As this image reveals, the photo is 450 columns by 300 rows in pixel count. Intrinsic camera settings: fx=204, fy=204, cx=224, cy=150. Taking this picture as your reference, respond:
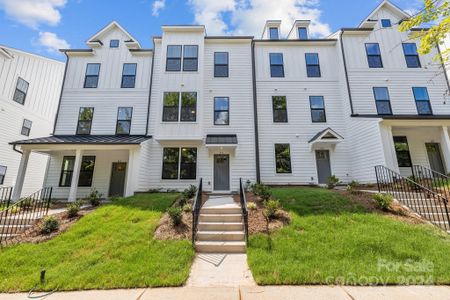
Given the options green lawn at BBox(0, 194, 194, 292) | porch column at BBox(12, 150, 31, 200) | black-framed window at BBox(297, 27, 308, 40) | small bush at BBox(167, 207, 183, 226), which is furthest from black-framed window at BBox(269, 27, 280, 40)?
porch column at BBox(12, 150, 31, 200)

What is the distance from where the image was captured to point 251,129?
12.6m

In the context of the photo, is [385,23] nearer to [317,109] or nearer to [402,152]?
[317,109]

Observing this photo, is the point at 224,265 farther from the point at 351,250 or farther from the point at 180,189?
the point at 180,189

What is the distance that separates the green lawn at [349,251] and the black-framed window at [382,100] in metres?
8.90

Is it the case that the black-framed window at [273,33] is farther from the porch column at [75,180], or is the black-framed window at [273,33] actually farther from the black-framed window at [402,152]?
the porch column at [75,180]

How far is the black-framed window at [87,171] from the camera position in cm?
1245

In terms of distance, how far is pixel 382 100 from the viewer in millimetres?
12836

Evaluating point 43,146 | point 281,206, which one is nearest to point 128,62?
point 43,146

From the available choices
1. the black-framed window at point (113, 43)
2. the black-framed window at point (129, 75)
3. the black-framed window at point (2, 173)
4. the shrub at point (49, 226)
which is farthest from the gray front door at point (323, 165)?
the black-framed window at point (2, 173)

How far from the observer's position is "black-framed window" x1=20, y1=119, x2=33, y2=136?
49.0 ft

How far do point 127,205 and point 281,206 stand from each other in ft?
20.5

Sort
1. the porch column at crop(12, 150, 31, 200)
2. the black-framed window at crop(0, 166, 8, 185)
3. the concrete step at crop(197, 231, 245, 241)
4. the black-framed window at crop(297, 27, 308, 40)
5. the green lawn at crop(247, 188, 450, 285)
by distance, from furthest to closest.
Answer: the black-framed window at crop(297, 27, 308, 40), the black-framed window at crop(0, 166, 8, 185), the porch column at crop(12, 150, 31, 200), the concrete step at crop(197, 231, 245, 241), the green lawn at crop(247, 188, 450, 285)

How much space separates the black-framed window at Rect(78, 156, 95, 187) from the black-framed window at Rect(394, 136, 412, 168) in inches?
737

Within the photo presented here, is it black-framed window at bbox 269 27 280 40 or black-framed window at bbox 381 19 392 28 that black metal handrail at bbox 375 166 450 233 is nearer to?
black-framed window at bbox 381 19 392 28
